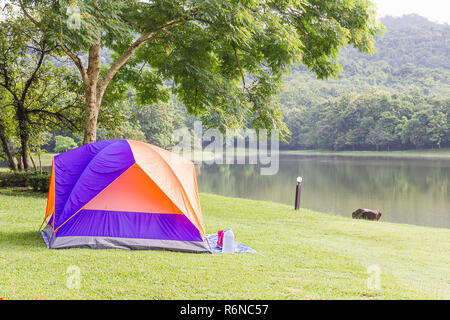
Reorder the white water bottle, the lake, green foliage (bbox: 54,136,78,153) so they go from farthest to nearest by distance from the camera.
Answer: green foliage (bbox: 54,136,78,153), the lake, the white water bottle

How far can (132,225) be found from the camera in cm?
688

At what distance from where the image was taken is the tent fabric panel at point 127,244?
6.59 m

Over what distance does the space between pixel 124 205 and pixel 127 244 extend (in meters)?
0.68

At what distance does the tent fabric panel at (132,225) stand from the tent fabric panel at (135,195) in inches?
4.0

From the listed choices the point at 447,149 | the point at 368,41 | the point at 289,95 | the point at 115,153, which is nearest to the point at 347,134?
the point at 447,149

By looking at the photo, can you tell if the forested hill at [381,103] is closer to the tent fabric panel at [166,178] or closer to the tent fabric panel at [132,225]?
the tent fabric panel at [166,178]

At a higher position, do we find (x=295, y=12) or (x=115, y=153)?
(x=295, y=12)

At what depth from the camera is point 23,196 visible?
13773 mm

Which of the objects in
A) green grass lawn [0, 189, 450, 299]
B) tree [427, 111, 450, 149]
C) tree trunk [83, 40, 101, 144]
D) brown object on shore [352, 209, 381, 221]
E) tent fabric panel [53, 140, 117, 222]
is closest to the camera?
green grass lawn [0, 189, 450, 299]

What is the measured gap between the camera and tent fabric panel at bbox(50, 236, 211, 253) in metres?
6.59

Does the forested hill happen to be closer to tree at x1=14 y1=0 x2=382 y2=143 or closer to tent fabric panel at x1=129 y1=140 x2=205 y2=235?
tree at x1=14 y1=0 x2=382 y2=143

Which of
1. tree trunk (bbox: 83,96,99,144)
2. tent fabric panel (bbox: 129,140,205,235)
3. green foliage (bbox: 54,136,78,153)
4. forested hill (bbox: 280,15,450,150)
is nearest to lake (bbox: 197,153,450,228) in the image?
forested hill (bbox: 280,15,450,150)

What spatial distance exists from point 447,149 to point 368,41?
63.8 m
